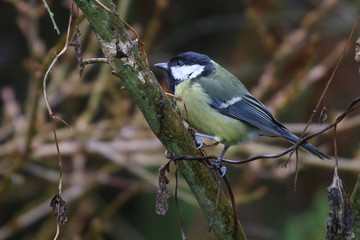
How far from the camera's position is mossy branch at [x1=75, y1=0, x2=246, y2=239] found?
1.20 meters

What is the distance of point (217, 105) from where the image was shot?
205 cm

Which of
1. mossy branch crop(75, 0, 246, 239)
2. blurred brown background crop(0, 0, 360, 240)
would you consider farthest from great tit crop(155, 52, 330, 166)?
blurred brown background crop(0, 0, 360, 240)

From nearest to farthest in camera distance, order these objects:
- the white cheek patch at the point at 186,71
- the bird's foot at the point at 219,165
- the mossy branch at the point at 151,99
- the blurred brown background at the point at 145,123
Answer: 1. the mossy branch at the point at 151,99
2. the bird's foot at the point at 219,165
3. the white cheek patch at the point at 186,71
4. the blurred brown background at the point at 145,123

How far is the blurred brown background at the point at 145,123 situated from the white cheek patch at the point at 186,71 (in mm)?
560

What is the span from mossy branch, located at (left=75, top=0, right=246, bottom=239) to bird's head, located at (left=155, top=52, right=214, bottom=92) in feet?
2.42

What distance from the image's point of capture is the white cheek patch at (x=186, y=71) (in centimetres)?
213

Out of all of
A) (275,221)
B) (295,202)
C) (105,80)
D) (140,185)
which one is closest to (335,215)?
(140,185)

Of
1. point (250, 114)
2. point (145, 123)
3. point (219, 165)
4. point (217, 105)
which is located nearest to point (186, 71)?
point (217, 105)

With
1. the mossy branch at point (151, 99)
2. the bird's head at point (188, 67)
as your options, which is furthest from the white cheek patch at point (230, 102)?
the mossy branch at point (151, 99)

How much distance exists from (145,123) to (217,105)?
887 mm

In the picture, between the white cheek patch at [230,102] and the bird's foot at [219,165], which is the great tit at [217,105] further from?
the bird's foot at [219,165]

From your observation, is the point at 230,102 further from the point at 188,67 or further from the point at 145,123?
the point at 145,123

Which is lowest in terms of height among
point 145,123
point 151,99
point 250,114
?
point 145,123

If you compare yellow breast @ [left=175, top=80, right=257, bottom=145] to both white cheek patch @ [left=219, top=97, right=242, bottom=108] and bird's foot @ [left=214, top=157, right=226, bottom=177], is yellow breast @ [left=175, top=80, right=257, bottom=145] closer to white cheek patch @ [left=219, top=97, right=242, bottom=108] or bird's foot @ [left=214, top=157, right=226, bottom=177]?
white cheek patch @ [left=219, top=97, right=242, bottom=108]
